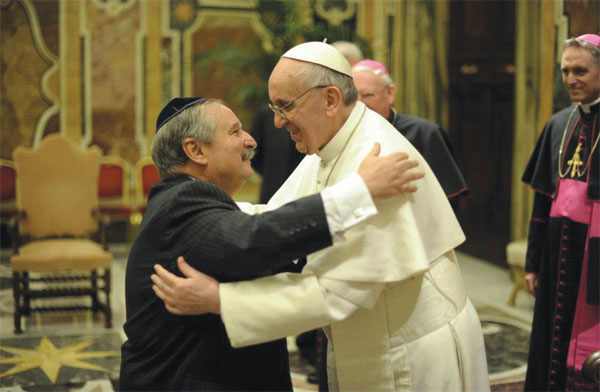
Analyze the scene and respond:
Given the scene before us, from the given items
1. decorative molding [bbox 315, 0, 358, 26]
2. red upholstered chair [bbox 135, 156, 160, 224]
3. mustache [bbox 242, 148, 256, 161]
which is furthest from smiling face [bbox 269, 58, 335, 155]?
decorative molding [bbox 315, 0, 358, 26]

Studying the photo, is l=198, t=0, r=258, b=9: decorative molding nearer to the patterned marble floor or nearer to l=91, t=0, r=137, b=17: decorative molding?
l=91, t=0, r=137, b=17: decorative molding

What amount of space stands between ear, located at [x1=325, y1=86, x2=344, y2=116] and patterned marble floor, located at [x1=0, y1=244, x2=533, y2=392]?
8.69 ft

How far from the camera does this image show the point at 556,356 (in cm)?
389

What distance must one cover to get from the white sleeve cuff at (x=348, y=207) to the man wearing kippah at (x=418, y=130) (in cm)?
233

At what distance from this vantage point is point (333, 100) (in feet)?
7.70

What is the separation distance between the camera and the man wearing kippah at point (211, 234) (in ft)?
6.68

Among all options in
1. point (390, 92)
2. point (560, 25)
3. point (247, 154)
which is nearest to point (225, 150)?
point (247, 154)

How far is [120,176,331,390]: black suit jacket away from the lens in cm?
203

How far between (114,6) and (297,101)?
737 centimetres

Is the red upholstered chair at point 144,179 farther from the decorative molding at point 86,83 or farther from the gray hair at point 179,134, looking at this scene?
the gray hair at point 179,134

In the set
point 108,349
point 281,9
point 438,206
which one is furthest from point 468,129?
point 438,206

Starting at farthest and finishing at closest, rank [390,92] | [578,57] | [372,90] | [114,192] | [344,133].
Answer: [114,192]
[390,92]
[372,90]
[578,57]
[344,133]

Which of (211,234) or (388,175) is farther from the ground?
(388,175)

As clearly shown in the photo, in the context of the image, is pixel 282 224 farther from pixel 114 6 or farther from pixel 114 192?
pixel 114 6
